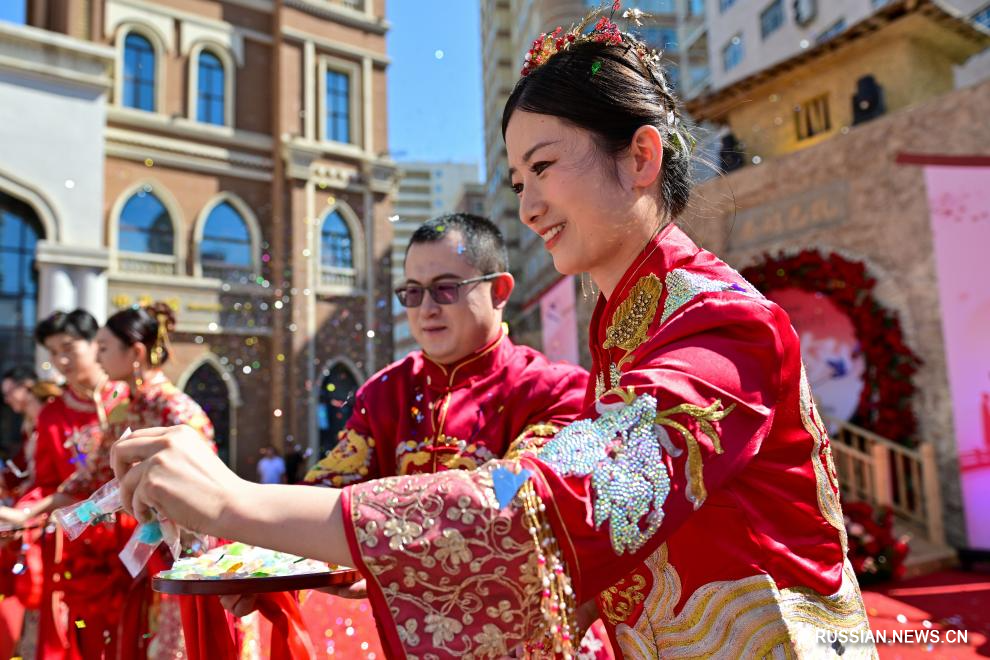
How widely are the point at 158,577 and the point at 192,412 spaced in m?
2.08

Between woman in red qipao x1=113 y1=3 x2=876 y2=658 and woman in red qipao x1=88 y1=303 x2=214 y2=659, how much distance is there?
2410mm

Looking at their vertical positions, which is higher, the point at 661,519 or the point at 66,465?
the point at 661,519

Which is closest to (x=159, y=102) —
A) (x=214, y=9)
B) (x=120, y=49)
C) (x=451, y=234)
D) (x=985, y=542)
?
(x=120, y=49)

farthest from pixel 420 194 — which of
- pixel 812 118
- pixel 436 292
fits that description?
pixel 436 292

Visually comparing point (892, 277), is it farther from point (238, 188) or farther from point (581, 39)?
point (238, 188)

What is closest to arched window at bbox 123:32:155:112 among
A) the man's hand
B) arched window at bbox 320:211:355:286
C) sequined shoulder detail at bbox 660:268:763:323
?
arched window at bbox 320:211:355:286

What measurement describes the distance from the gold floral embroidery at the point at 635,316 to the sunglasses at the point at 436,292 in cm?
104

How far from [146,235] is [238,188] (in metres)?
2.24

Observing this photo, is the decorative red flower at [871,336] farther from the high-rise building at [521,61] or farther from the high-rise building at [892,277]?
the high-rise building at [521,61]

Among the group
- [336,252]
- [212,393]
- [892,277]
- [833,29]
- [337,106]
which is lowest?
[212,393]

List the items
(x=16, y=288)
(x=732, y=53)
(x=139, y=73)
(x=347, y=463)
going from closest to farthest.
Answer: (x=347, y=463)
(x=16, y=288)
(x=139, y=73)
(x=732, y=53)

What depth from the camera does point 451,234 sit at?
223cm

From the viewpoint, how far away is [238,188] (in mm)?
15266

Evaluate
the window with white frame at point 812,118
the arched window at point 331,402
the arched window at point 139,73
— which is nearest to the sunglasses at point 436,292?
the window with white frame at point 812,118
